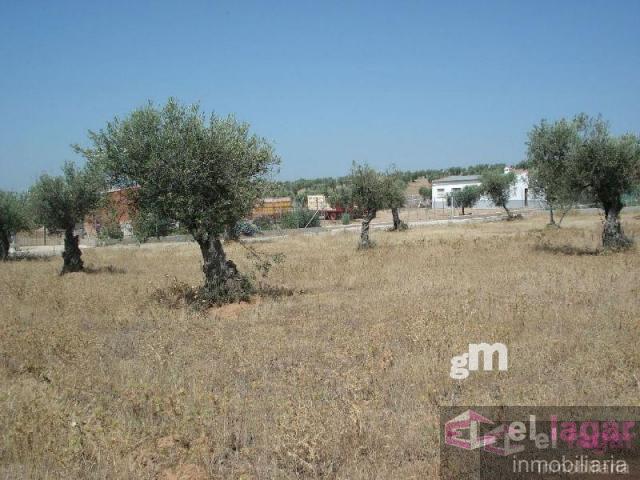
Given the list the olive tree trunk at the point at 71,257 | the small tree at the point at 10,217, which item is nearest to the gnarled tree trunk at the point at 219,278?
the olive tree trunk at the point at 71,257

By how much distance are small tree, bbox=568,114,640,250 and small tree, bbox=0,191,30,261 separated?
93.0ft

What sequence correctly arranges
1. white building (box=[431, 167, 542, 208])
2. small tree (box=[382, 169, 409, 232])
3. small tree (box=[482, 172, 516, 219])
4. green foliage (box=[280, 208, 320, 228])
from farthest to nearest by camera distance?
white building (box=[431, 167, 542, 208]), small tree (box=[482, 172, 516, 219]), green foliage (box=[280, 208, 320, 228]), small tree (box=[382, 169, 409, 232])

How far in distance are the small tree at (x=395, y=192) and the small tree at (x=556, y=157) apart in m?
10.8

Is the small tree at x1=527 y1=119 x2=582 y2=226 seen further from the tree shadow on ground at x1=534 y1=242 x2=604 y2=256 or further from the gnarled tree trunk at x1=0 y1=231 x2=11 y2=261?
the gnarled tree trunk at x1=0 y1=231 x2=11 y2=261

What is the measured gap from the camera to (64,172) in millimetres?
21094

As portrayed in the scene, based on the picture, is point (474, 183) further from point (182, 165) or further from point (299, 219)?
point (182, 165)

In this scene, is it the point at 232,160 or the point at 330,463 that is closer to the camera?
the point at 330,463

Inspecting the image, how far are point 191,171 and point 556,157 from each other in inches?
610

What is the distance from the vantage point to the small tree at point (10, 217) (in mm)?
28875

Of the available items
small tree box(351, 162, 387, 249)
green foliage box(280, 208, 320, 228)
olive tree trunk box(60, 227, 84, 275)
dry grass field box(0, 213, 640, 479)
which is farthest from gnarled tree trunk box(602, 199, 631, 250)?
green foliage box(280, 208, 320, 228)

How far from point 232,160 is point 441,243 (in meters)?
15.6

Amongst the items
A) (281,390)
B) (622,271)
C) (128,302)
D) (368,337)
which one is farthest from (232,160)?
(622,271)

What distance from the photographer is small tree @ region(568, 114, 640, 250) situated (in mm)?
18672

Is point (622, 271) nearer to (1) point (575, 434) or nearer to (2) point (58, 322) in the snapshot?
(1) point (575, 434)
